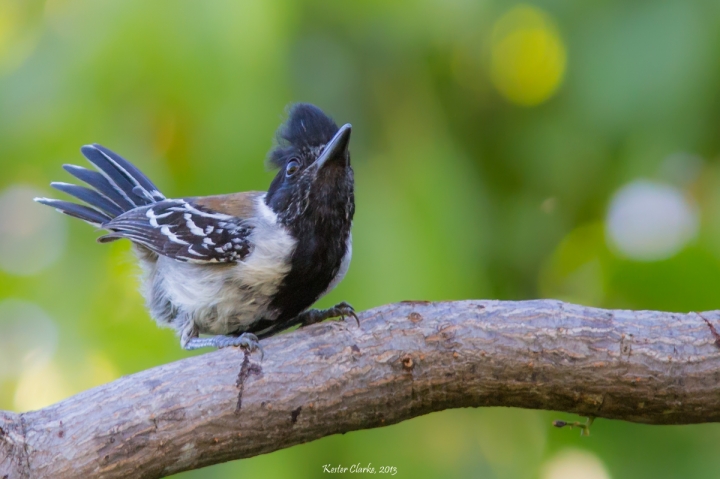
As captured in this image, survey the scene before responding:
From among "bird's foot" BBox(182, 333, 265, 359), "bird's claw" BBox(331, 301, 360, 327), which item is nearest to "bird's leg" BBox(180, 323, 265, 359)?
"bird's foot" BBox(182, 333, 265, 359)

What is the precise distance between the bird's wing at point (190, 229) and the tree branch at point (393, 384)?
60 cm

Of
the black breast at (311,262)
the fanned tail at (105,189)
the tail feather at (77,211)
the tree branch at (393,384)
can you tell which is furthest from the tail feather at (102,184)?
the tree branch at (393,384)

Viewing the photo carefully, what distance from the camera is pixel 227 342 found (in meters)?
2.67

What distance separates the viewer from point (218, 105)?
121 inches

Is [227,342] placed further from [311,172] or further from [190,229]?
[311,172]

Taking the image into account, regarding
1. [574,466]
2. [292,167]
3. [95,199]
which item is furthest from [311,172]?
[574,466]

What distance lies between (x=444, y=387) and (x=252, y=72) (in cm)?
156

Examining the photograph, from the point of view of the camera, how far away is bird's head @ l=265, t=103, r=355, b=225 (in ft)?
8.97

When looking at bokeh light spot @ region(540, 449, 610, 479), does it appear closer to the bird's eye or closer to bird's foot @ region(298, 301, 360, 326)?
bird's foot @ region(298, 301, 360, 326)

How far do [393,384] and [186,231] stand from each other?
46.9 inches

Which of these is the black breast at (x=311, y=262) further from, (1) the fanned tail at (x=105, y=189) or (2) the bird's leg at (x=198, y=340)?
(1) the fanned tail at (x=105, y=189)

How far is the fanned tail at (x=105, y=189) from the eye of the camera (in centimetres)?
313


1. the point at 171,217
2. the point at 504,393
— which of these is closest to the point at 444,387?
the point at 504,393

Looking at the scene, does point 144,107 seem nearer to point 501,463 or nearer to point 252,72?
point 252,72
